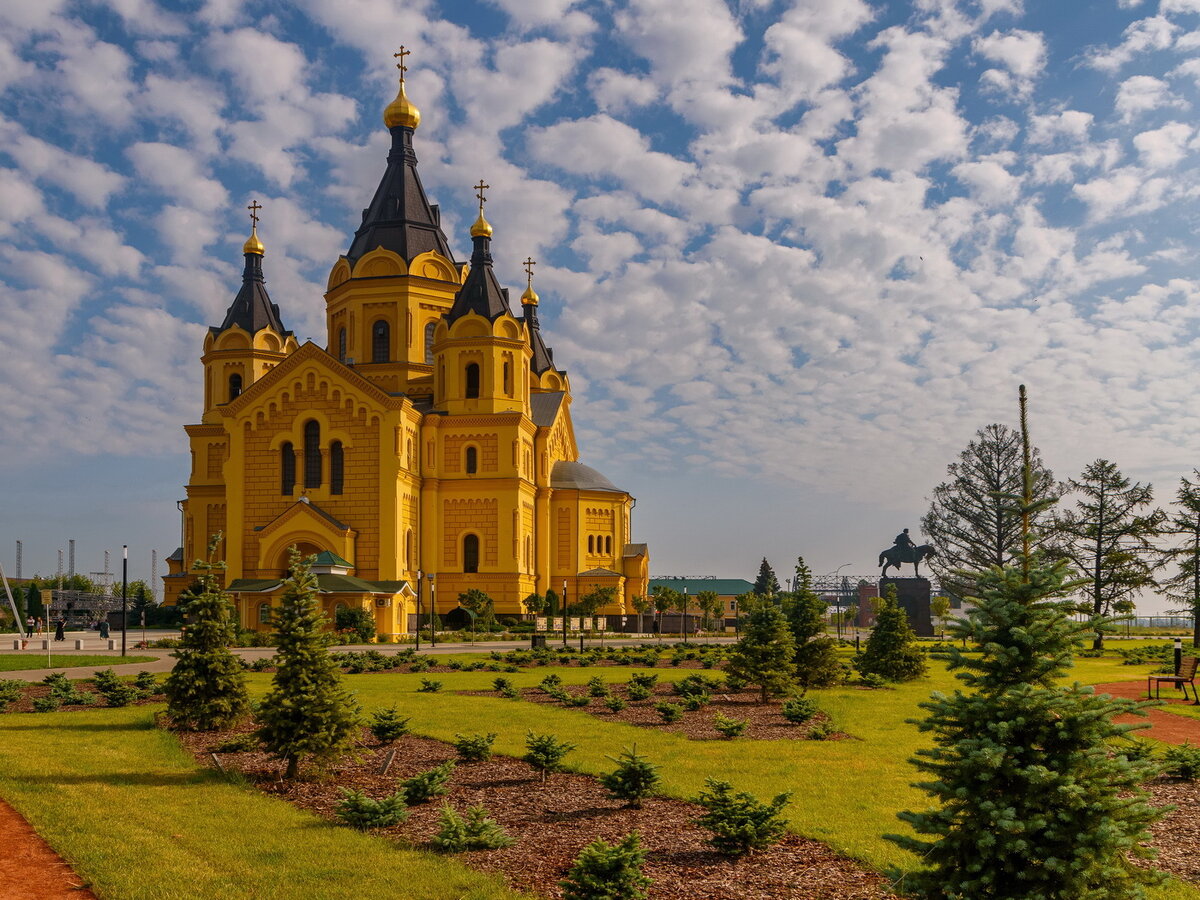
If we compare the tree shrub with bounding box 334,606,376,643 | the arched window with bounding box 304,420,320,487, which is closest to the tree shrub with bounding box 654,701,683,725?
the tree shrub with bounding box 334,606,376,643

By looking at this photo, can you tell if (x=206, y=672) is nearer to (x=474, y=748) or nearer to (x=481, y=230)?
(x=474, y=748)

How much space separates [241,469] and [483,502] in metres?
12.8

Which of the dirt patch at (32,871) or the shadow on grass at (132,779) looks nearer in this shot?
the dirt patch at (32,871)

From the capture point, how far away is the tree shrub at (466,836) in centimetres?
948

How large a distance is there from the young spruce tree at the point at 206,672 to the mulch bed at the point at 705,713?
6.61m

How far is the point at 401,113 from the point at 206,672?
5142cm

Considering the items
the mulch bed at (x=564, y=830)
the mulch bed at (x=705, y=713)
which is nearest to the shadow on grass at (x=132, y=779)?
the mulch bed at (x=564, y=830)

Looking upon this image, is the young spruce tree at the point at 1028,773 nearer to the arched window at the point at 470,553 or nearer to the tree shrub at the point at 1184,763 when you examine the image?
the tree shrub at the point at 1184,763

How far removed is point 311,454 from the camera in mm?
52469

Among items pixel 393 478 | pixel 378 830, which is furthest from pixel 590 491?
pixel 378 830

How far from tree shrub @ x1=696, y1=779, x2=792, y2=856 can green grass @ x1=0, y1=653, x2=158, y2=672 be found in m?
26.4

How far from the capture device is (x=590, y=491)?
207 feet

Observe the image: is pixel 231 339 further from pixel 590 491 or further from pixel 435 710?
pixel 435 710

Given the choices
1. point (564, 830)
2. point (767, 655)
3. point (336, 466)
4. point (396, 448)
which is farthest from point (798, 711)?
point (336, 466)
